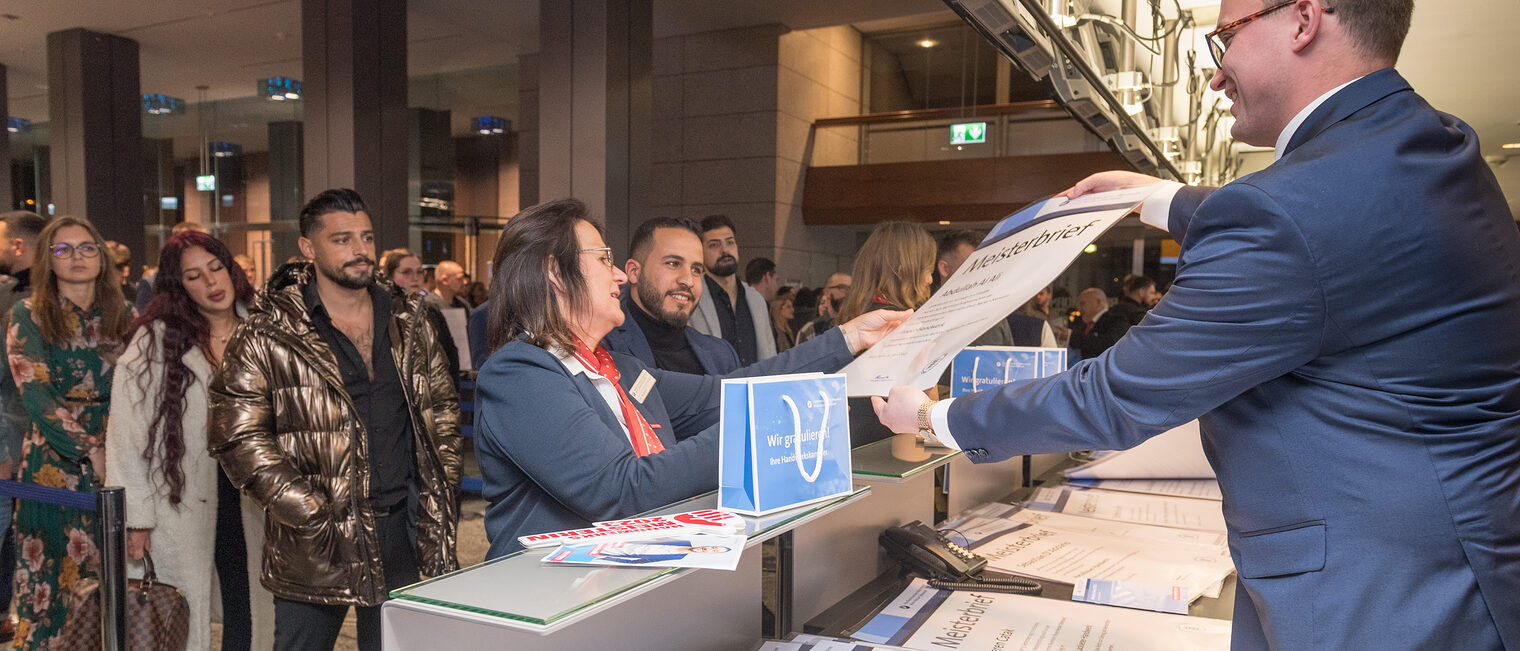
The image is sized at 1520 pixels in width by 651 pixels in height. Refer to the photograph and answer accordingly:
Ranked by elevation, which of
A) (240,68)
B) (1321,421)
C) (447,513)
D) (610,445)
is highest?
(240,68)

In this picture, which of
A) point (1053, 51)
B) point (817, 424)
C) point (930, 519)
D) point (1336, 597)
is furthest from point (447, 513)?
point (1336, 597)

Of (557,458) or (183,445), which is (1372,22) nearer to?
(557,458)

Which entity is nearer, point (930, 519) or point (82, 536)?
point (930, 519)

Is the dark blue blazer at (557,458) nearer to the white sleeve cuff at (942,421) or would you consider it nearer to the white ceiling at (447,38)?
the white sleeve cuff at (942,421)

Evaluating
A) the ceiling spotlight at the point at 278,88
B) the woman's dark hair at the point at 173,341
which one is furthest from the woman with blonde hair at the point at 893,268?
the ceiling spotlight at the point at 278,88

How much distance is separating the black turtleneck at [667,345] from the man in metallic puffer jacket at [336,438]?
0.71m

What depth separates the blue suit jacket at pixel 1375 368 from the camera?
97 centimetres

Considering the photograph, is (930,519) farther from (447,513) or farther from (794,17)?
(794,17)

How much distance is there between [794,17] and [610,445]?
8.16m

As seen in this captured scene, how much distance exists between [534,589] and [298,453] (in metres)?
1.80

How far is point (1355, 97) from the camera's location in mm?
1063

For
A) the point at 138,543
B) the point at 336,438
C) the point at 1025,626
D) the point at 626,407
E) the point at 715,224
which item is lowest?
the point at 138,543

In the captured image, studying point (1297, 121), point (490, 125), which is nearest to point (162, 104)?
point (490, 125)

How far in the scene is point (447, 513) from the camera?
2.66m
